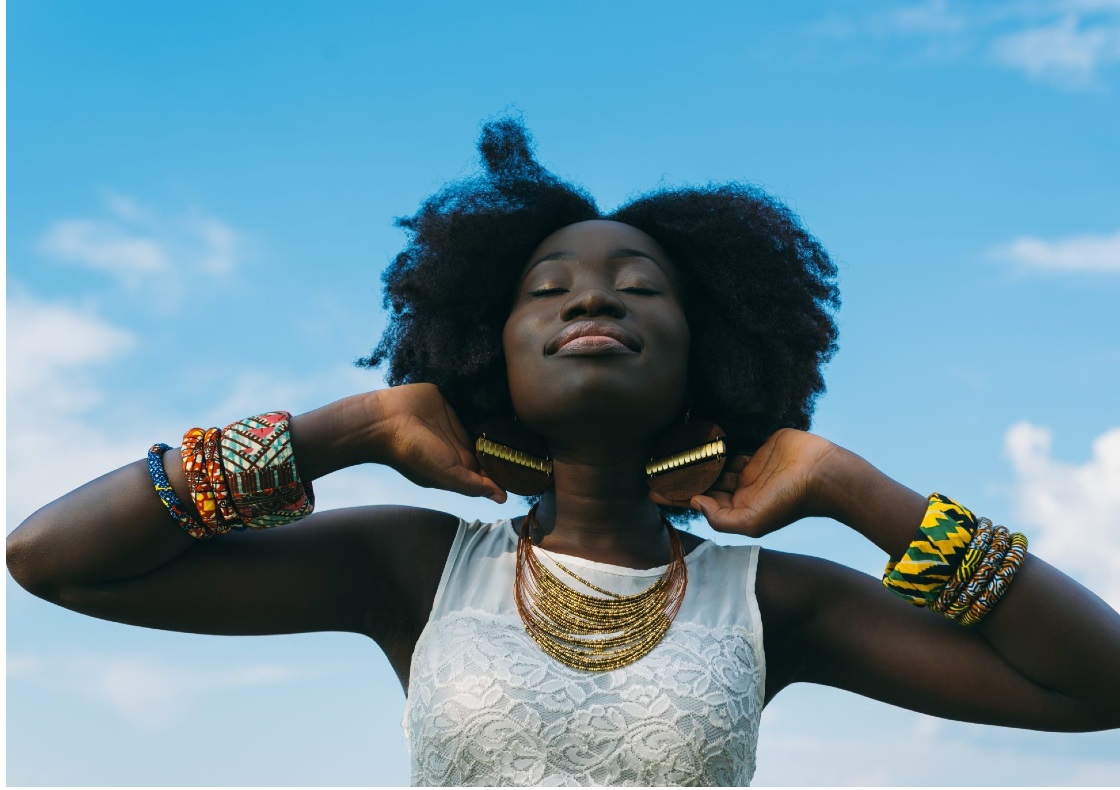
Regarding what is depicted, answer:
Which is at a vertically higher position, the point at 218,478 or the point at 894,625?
the point at 218,478

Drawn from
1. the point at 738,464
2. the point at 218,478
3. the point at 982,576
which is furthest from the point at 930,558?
the point at 218,478

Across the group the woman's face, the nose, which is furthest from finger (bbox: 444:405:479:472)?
the nose

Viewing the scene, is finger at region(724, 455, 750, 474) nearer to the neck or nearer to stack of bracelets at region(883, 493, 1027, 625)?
the neck

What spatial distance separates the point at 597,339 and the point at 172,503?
4.63ft

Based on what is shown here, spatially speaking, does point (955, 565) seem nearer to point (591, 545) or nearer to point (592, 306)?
point (591, 545)

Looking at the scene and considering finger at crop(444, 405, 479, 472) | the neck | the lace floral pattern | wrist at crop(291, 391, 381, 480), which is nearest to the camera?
the lace floral pattern

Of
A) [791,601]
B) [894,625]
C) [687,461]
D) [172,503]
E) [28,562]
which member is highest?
[687,461]

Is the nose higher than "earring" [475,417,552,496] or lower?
higher

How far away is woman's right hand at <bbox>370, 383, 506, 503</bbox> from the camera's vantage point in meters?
4.38

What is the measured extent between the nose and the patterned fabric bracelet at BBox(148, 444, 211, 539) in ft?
4.36

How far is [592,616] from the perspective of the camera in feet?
14.3

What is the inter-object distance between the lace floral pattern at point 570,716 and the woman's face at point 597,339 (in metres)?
0.72

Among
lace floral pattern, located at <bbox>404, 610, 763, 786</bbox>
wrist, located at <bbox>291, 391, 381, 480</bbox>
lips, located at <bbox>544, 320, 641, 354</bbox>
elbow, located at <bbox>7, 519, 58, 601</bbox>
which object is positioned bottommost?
lace floral pattern, located at <bbox>404, 610, 763, 786</bbox>

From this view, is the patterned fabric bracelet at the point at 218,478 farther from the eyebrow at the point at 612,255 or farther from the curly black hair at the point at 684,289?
the eyebrow at the point at 612,255
